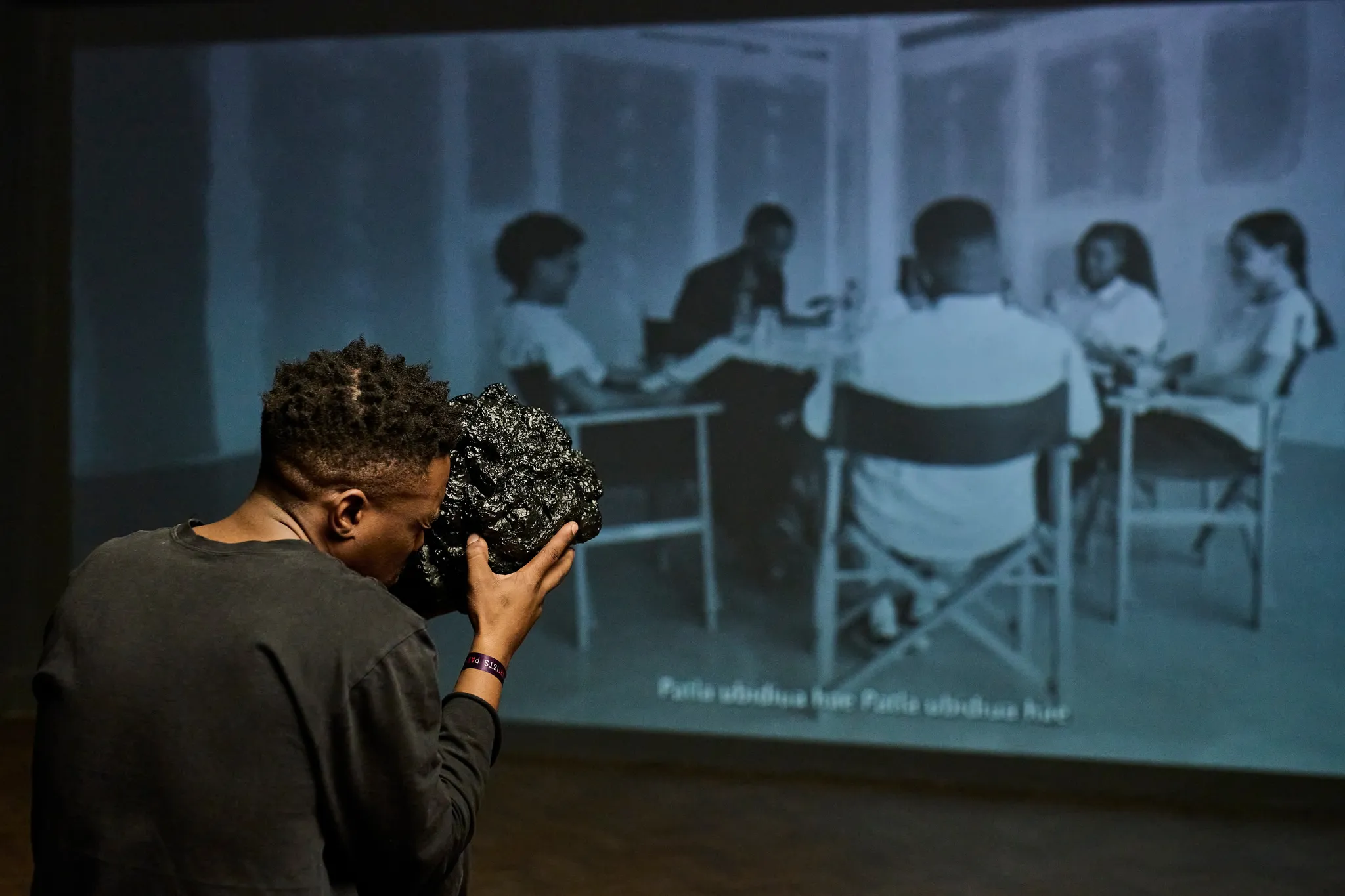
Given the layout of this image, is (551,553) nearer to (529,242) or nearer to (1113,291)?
(1113,291)

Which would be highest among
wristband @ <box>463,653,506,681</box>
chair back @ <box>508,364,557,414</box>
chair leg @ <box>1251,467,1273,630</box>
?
chair back @ <box>508,364,557,414</box>

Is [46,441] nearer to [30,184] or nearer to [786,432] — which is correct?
[30,184]

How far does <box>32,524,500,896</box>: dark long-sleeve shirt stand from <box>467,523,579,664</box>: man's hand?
15 centimetres

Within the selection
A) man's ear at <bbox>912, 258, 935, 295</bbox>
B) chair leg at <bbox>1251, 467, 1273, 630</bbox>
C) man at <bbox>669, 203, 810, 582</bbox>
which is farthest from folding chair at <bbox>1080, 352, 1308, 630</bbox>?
man at <bbox>669, 203, 810, 582</bbox>

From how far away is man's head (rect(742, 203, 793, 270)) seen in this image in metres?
4.38

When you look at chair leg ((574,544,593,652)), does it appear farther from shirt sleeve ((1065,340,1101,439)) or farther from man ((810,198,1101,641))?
shirt sleeve ((1065,340,1101,439))

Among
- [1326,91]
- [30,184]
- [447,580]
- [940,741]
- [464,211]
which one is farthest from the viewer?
[30,184]

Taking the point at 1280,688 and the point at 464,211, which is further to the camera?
the point at 464,211

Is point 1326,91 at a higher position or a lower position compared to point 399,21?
lower

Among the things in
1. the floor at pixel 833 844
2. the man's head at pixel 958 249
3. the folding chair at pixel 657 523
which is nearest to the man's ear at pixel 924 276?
the man's head at pixel 958 249

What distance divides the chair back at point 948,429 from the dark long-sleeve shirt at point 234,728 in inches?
135

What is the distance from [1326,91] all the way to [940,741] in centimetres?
244

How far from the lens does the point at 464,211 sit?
463cm

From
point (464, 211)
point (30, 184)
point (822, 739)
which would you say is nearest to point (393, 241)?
point (464, 211)
